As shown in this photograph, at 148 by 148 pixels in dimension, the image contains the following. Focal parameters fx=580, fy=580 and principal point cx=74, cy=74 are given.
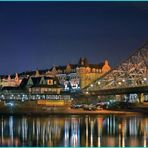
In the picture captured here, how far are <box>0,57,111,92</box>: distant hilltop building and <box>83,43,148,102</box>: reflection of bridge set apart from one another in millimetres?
4589

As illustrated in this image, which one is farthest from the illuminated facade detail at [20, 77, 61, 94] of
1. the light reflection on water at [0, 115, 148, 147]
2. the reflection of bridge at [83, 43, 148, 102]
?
the light reflection on water at [0, 115, 148, 147]

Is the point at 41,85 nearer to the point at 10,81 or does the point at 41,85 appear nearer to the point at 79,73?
the point at 79,73

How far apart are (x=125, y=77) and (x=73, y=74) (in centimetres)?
1029

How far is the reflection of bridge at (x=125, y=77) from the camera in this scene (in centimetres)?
2959

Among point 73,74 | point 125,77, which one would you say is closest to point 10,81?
point 73,74

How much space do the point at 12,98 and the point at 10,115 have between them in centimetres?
1162

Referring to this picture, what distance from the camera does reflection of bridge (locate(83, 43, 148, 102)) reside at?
29.6 meters

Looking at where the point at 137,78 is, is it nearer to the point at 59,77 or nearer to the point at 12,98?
the point at 12,98

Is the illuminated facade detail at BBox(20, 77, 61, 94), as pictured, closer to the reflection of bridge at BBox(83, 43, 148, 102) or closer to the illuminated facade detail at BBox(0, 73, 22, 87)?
the reflection of bridge at BBox(83, 43, 148, 102)

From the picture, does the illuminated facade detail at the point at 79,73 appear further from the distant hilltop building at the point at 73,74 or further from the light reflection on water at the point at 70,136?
the light reflection on water at the point at 70,136

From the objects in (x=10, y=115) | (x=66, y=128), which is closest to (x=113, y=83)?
(x=10, y=115)

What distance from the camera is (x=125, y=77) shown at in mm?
33156

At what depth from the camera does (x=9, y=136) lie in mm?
12750

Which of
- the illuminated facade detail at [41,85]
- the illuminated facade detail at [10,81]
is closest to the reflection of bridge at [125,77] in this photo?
the illuminated facade detail at [41,85]
